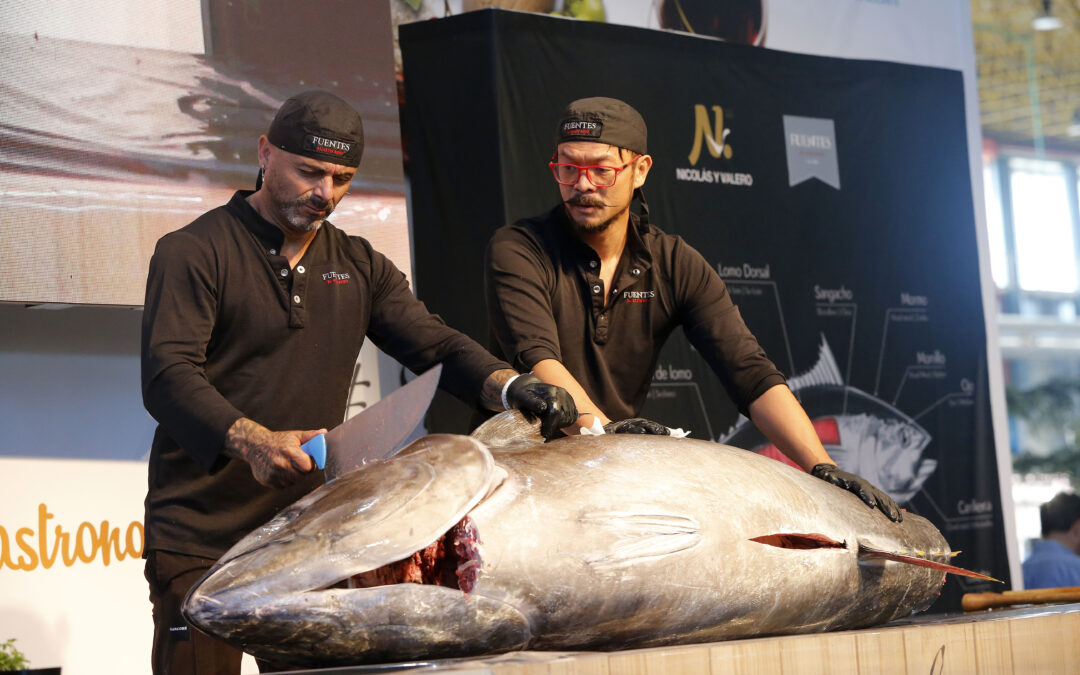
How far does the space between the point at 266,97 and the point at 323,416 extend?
5.36 feet

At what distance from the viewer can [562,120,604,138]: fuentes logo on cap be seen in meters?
2.50

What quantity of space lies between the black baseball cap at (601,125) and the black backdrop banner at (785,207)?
51.4 inches

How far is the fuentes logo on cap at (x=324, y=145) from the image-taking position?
212 centimetres

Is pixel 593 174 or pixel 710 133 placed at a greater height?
pixel 710 133

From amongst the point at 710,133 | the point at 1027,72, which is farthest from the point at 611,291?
the point at 1027,72

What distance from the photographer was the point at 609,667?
1.37 m

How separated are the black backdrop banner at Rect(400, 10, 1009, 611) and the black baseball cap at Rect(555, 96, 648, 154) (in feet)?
4.28

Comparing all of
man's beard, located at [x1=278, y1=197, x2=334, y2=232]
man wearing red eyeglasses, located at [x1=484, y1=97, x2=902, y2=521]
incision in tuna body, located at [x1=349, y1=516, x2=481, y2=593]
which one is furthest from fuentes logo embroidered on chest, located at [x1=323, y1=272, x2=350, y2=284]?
incision in tuna body, located at [x1=349, y1=516, x2=481, y2=593]

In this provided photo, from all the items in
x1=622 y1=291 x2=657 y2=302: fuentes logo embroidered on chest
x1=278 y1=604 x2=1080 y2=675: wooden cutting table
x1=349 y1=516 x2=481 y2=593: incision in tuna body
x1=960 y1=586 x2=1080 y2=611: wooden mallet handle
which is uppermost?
x1=622 y1=291 x2=657 y2=302: fuentes logo embroidered on chest

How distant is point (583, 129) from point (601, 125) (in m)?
0.04

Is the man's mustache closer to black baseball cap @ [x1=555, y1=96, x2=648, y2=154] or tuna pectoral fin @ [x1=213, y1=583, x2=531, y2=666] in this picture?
black baseball cap @ [x1=555, y1=96, x2=648, y2=154]

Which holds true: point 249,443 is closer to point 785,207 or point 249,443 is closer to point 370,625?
point 370,625

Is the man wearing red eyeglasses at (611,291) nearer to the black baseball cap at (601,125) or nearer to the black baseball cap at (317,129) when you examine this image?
the black baseball cap at (601,125)

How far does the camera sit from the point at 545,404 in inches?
77.2
